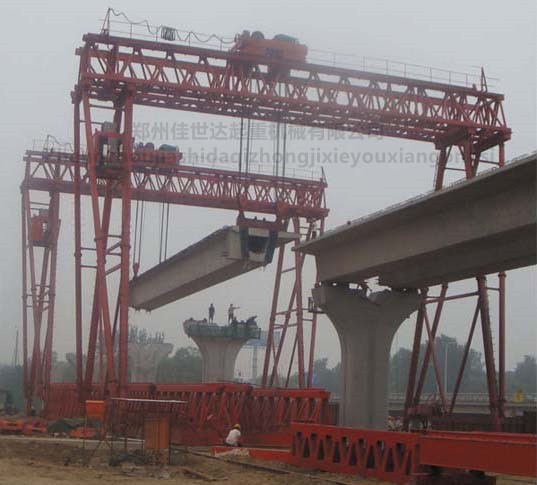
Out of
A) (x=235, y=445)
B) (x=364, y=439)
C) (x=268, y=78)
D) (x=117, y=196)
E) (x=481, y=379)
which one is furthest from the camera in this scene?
(x=481, y=379)

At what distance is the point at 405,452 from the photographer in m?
17.6

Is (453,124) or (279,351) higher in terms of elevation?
(453,124)

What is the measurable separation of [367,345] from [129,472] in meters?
10.7

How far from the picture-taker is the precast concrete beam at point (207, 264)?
30.2 metres

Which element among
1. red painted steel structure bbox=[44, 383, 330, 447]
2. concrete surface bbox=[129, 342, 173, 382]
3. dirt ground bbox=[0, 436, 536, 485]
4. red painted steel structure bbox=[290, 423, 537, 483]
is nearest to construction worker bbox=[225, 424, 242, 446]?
dirt ground bbox=[0, 436, 536, 485]

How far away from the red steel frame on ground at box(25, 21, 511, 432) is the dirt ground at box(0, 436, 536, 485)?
584cm

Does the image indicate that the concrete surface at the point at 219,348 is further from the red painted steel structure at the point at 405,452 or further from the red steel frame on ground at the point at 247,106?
the red painted steel structure at the point at 405,452

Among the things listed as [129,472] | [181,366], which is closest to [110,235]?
[129,472]

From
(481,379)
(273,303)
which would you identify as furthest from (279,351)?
(481,379)

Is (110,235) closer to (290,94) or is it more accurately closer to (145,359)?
(290,94)

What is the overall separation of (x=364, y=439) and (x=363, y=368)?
351 inches

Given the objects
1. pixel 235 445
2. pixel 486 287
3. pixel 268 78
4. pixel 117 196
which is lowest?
pixel 235 445

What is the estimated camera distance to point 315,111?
30750mm

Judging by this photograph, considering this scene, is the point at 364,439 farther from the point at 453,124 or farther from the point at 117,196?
the point at 117,196
